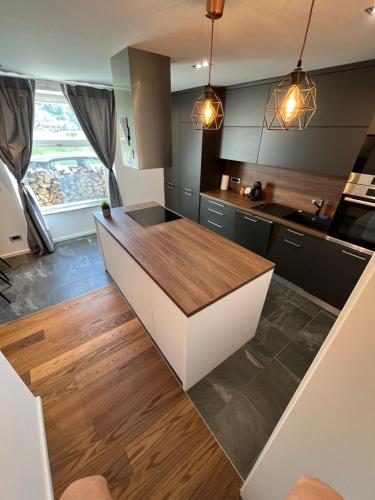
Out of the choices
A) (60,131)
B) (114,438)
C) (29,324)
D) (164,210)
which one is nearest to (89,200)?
(60,131)

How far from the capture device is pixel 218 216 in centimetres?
326

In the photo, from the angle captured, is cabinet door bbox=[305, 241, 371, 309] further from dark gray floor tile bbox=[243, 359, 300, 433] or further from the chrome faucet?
dark gray floor tile bbox=[243, 359, 300, 433]

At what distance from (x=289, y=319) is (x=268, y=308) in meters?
0.23

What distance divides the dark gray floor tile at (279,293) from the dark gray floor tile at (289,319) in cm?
9

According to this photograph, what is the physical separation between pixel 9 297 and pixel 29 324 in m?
0.62

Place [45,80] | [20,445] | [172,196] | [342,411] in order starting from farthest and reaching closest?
1. [172,196]
2. [45,80]
3. [20,445]
4. [342,411]

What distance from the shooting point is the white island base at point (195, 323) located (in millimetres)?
1323

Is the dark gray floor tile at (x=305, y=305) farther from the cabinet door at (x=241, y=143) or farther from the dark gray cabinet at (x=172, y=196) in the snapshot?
the dark gray cabinet at (x=172, y=196)

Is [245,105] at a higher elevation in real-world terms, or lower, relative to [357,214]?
higher

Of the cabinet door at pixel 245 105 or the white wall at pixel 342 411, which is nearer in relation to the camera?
the white wall at pixel 342 411

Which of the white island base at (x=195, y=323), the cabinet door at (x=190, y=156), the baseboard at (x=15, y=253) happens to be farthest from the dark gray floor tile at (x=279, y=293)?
the baseboard at (x=15, y=253)

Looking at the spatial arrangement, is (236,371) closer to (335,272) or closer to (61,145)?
(335,272)

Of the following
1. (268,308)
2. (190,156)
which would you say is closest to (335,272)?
(268,308)

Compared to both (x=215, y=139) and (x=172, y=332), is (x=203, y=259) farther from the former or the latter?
(x=215, y=139)
